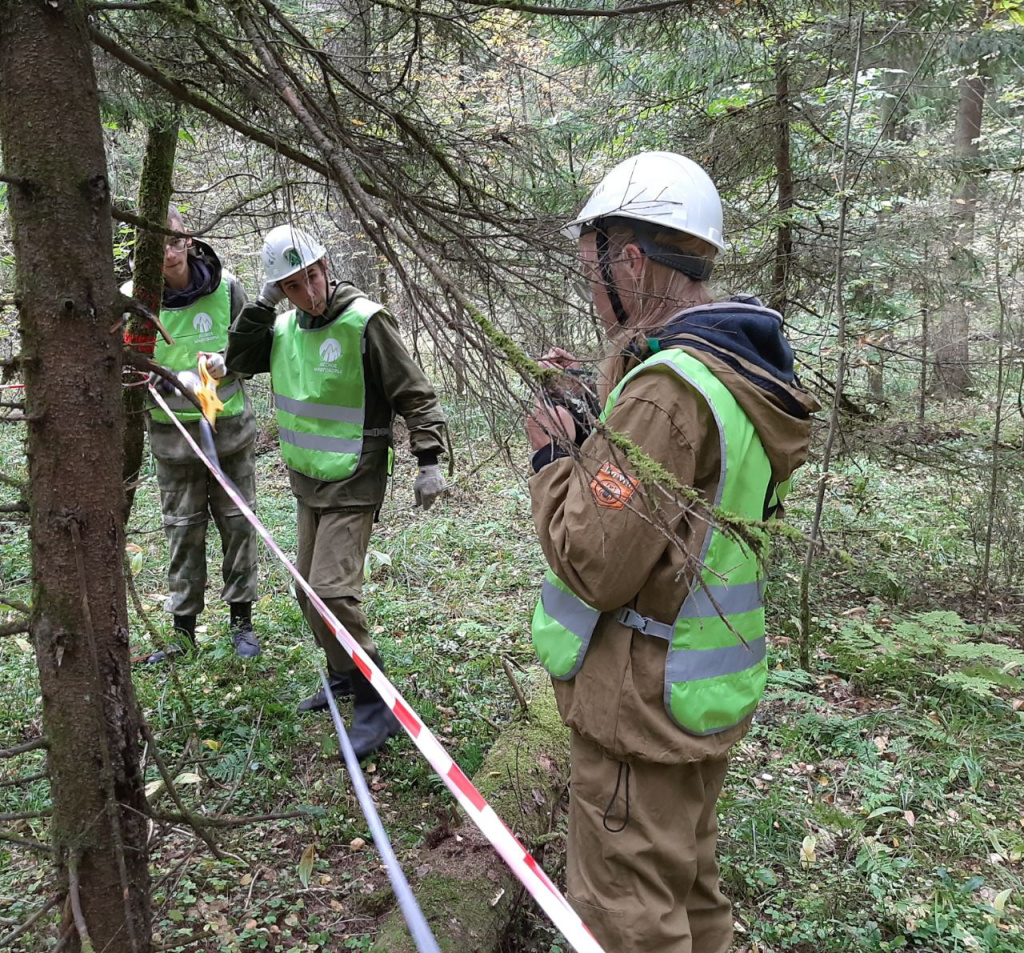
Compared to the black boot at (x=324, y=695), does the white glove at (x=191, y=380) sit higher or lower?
higher

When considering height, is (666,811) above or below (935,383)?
below

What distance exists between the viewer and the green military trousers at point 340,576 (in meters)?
3.66

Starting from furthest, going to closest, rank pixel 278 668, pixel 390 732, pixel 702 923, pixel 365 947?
pixel 278 668
pixel 390 732
pixel 365 947
pixel 702 923

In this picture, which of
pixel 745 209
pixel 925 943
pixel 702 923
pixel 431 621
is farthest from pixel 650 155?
pixel 745 209

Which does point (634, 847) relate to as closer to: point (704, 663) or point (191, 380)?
point (704, 663)

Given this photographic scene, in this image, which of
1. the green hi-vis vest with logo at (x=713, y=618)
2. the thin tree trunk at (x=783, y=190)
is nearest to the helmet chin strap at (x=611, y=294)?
the green hi-vis vest with logo at (x=713, y=618)

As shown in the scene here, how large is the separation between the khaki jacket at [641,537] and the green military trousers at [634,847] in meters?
0.11

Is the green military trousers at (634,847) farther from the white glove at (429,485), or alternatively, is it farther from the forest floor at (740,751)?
the white glove at (429,485)

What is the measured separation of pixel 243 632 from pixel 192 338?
1950 millimetres

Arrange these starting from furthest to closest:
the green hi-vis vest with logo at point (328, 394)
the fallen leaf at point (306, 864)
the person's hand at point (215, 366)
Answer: the person's hand at point (215, 366) < the green hi-vis vest with logo at point (328, 394) < the fallen leaf at point (306, 864)

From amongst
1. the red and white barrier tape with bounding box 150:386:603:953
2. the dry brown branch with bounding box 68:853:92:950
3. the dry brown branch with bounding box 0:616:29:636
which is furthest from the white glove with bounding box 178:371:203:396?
the red and white barrier tape with bounding box 150:386:603:953

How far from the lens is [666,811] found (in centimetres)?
187

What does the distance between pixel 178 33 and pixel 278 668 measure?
3.40m

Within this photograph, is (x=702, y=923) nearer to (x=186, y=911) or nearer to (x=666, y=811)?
(x=666, y=811)
